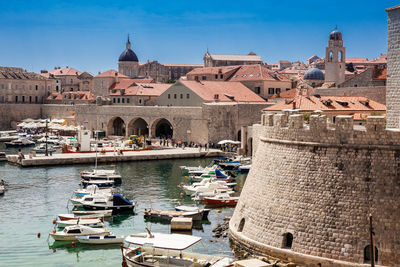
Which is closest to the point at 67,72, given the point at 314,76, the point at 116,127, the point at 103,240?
the point at 116,127

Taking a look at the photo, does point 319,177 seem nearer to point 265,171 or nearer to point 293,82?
point 265,171

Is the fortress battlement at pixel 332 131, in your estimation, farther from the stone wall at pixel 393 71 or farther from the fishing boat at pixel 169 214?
the fishing boat at pixel 169 214

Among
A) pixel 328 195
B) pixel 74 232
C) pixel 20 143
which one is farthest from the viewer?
pixel 20 143

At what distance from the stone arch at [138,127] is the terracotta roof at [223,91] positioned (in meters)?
7.79

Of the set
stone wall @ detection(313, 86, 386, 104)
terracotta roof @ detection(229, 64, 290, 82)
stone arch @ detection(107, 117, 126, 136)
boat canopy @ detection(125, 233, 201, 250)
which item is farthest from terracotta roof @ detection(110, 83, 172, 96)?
boat canopy @ detection(125, 233, 201, 250)

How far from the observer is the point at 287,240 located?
15.7m

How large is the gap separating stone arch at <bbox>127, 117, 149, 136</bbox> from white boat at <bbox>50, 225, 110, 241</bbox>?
43345 mm

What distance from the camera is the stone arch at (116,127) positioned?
6967 centimetres

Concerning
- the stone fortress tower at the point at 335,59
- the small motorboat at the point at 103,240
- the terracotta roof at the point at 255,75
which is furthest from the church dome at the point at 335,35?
the small motorboat at the point at 103,240

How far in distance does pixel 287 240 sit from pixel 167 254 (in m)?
4.41

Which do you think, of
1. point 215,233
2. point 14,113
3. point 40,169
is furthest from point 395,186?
point 14,113

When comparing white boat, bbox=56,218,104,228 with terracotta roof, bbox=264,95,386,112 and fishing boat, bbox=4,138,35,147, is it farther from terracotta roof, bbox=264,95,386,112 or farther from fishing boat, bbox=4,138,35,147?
fishing boat, bbox=4,138,35,147

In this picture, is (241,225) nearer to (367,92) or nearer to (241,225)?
(241,225)

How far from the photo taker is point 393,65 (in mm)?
18312
